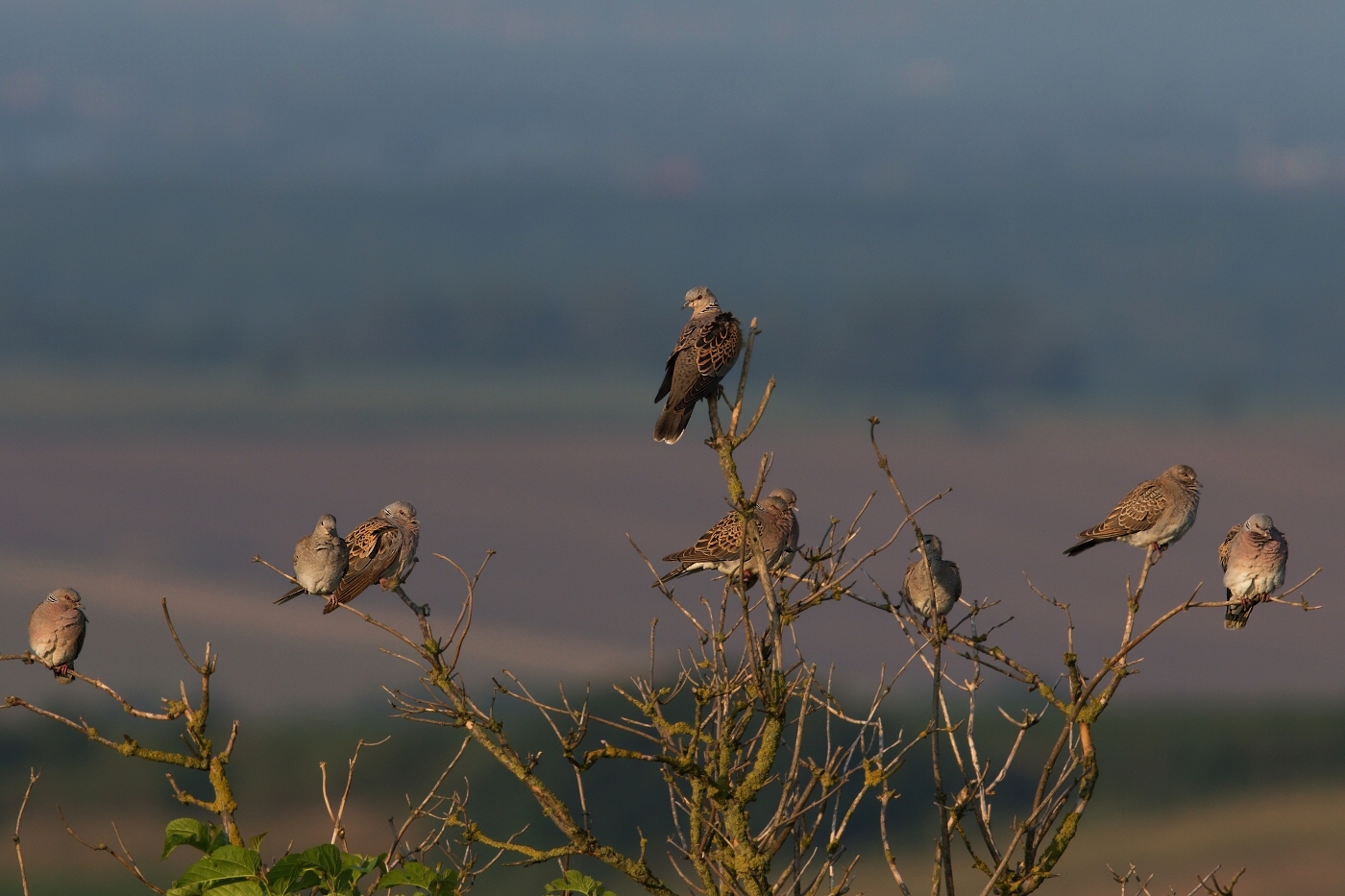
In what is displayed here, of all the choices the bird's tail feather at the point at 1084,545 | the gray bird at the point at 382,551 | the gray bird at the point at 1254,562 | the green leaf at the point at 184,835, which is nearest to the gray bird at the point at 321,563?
the gray bird at the point at 382,551

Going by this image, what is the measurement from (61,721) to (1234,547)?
9052 mm

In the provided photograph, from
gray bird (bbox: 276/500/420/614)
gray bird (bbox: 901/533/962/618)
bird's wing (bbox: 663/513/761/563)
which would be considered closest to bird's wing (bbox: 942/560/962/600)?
gray bird (bbox: 901/533/962/618)

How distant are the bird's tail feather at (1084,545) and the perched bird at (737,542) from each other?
237 cm

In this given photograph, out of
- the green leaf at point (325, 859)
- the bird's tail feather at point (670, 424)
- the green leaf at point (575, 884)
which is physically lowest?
the green leaf at point (325, 859)

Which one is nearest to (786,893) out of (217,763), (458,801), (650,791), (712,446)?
(458,801)

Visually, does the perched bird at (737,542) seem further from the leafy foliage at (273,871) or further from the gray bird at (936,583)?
the leafy foliage at (273,871)

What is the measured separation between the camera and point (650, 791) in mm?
71688

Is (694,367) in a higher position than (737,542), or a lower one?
higher

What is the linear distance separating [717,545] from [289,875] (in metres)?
6.07

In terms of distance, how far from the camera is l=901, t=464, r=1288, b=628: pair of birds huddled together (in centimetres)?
1124

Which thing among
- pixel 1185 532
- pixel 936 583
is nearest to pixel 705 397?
pixel 936 583

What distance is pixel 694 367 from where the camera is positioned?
1140 centimetres

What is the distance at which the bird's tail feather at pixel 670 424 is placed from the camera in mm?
11617

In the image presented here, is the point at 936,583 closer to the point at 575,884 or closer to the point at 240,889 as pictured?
the point at 575,884
